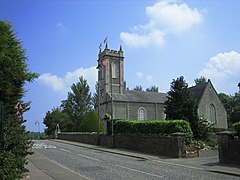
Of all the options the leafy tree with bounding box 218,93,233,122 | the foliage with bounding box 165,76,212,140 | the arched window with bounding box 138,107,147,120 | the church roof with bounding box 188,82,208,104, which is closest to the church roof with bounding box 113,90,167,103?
the arched window with bounding box 138,107,147,120

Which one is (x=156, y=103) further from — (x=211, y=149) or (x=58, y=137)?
(x=211, y=149)

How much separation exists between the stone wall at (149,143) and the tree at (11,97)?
485 inches

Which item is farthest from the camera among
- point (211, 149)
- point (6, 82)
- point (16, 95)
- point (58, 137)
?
point (58, 137)

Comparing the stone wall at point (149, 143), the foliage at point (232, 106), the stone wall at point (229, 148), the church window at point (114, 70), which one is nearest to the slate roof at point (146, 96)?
the church window at point (114, 70)

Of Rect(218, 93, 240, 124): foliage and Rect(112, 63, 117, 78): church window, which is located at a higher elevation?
Rect(112, 63, 117, 78): church window

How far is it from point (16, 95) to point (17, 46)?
2.27 metres

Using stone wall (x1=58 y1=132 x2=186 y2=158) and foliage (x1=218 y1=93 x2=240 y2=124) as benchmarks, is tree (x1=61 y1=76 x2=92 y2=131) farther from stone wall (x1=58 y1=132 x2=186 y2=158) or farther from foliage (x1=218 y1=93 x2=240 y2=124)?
stone wall (x1=58 y1=132 x2=186 y2=158)

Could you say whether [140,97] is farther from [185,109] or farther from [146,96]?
[185,109]

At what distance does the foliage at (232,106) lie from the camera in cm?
6552

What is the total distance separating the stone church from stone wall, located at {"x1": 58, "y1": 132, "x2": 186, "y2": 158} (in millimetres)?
22822

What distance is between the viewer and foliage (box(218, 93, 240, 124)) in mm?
65519

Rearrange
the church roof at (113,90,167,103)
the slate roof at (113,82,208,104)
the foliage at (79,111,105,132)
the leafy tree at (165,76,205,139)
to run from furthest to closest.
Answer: the church roof at (113,90,167,103) → the slate roof at (113,82,208,104) → the foliage at (79,111,105,132) → the leafy tree at (165,76,205,139)

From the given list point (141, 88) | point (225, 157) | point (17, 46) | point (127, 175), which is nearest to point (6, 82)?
point (17, 46)

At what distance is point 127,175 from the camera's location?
11648 mm
